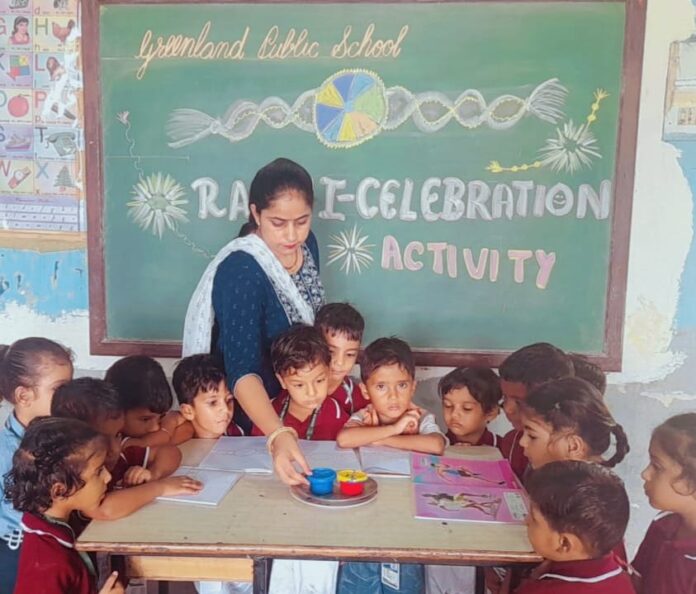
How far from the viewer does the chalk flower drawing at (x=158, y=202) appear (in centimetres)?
281

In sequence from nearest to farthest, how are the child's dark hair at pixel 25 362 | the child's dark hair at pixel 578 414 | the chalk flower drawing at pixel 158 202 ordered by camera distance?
1. the child's dark hair at pixel 578 414
2. the child's dark hair at pixel 25 362
3. the chalk flower drawing at pixel 158 202

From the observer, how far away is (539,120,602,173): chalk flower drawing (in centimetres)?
271

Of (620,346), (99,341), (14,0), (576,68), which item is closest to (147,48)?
(14,0)

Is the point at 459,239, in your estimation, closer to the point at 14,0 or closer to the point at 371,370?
the point at 371,370

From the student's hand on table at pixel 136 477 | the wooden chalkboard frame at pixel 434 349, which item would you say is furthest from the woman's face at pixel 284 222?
the student's hand on table at pixel 136 477

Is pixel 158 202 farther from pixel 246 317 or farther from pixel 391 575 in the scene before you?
pixel 391 575

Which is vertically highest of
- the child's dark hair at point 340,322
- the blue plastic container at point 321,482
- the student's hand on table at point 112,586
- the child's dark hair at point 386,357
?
the child's dark hair at point 340,322

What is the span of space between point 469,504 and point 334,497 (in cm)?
32

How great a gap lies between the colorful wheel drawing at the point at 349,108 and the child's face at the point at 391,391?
0.92m

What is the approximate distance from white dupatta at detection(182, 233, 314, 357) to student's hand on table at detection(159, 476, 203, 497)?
67 centimetres

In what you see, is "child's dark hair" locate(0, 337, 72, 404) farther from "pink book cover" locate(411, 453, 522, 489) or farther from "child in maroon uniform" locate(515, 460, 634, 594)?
"child in maroon uniform" locate(515, 460, 634, 594)

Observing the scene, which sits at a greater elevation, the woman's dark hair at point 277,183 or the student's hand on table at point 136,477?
the woman's dark hair at point 277,183

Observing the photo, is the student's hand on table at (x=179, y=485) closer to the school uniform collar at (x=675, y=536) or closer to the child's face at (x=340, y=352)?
the child's face at (x=340, y=352)

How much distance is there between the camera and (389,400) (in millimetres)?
2295
